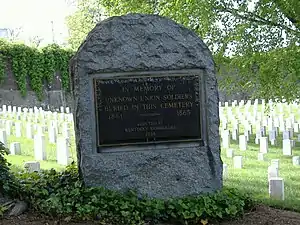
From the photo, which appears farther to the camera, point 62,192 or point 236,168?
point 236,168

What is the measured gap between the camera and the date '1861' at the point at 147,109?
5555 mm

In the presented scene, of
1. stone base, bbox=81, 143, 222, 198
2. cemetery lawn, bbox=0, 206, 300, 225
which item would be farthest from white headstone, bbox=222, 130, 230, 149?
stone base, bbox=81, 143, 222, 198

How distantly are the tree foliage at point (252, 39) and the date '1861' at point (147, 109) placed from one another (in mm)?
2892

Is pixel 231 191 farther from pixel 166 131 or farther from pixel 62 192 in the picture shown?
pixel 62 192

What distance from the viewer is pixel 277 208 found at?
6000 mm

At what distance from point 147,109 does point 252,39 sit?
4007mm

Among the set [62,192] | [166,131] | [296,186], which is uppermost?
[166,131]

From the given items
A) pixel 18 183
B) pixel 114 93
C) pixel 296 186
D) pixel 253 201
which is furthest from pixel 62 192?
pixel 296 186

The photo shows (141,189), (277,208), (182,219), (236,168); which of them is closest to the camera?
(182,219)

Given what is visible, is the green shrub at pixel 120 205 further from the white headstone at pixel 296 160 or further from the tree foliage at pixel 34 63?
the tree foliage at pixel 34 63

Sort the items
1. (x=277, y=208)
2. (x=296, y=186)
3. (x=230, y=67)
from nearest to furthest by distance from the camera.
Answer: (x=277, y=208)
(x=296, y=186)
(x=230, y=67)

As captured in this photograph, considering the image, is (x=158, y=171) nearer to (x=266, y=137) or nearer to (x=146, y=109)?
(x=146, y=109)

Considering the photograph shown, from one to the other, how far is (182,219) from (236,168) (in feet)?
12.8

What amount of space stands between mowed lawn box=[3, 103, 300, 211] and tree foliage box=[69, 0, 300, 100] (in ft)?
4.18
